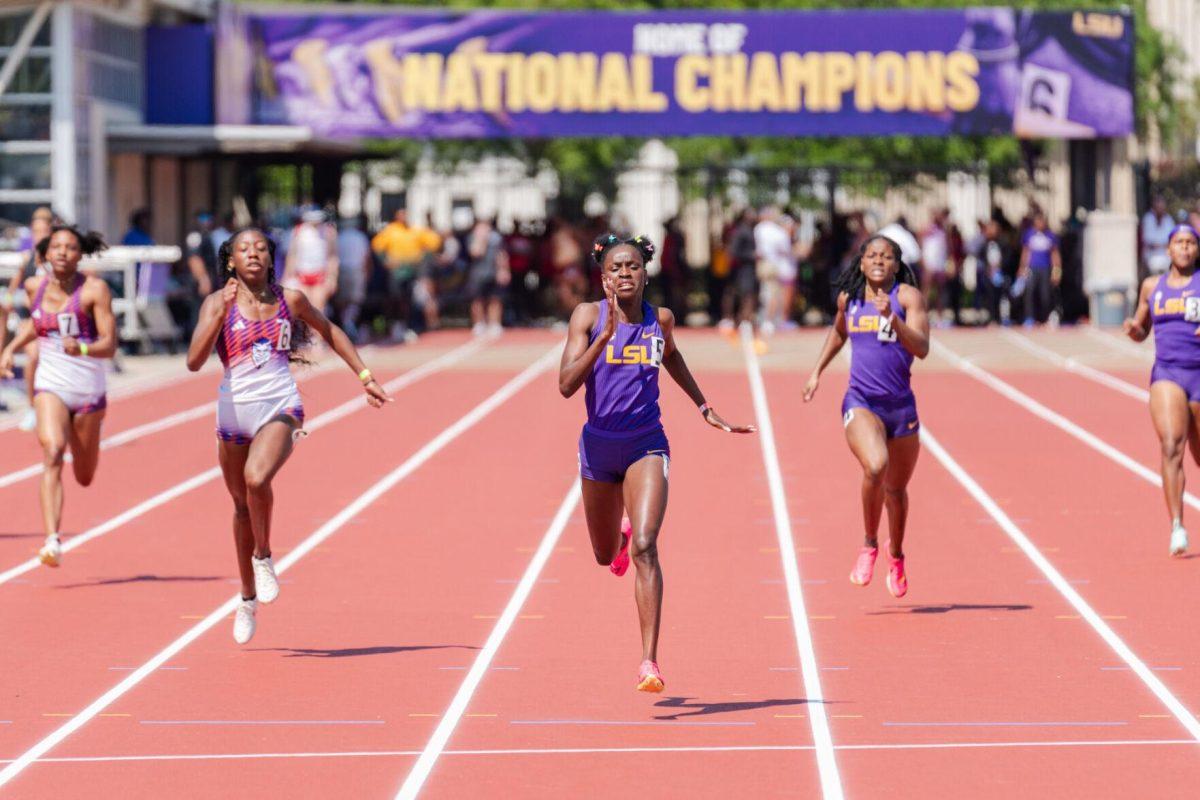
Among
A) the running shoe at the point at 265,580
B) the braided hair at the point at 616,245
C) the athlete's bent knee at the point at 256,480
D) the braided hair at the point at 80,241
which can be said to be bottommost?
the running shoe at the point at 265,580

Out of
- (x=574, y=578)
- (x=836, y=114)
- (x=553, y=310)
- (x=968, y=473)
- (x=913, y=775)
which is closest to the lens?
(x=913, y=775)

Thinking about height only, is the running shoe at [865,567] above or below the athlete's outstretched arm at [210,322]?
below

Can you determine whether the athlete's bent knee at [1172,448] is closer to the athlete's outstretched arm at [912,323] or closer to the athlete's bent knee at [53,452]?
the athlete's outstretched arm at [912,323]

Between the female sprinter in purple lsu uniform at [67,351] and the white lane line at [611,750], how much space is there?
4.52m

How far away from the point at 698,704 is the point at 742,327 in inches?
1029

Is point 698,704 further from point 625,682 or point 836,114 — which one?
point 836,114

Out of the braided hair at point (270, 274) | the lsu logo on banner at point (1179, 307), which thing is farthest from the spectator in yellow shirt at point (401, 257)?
the braided hair at point (270, 274)

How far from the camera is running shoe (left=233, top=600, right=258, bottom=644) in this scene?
973 centimetres

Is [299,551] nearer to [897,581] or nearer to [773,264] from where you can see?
[897,581]

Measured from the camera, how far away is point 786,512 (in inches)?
585

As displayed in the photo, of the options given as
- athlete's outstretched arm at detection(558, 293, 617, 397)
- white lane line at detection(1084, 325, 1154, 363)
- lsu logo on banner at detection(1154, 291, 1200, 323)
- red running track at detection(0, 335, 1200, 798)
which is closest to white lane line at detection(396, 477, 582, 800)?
red running track at detection(0, 335, 1200, 798)

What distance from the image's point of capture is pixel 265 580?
9.89m

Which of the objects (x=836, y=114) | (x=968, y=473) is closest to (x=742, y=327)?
(x=836, y=114)

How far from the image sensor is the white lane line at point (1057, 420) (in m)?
16.7
